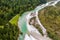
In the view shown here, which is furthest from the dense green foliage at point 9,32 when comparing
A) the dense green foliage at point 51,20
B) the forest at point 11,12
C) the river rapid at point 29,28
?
the dense green foliage at point 51,20

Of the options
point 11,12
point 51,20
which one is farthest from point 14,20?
point 51,20

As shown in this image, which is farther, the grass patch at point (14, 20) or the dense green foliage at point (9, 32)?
the grass patch at point (14, 20)

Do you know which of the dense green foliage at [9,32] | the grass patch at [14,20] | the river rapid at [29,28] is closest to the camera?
the dense green foliage at [9,32]

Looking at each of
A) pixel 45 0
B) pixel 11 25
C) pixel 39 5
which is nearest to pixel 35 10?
pixel 39 5

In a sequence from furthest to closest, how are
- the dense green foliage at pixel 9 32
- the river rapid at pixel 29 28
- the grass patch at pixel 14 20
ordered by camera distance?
the grass patch at pixel 14 20
the river rapid at pixel 29 28
the dense green foliage at pixel 9 32

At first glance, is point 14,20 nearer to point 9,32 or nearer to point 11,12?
point 11,12

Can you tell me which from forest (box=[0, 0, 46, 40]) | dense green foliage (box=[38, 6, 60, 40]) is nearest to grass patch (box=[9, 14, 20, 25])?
forest (box=[0, 0, 46, 40])

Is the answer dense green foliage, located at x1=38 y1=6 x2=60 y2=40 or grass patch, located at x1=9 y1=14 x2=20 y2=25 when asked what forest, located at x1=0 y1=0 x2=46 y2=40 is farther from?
dense green foliage, located at x1=38 y1=6 x2=60 y2=40

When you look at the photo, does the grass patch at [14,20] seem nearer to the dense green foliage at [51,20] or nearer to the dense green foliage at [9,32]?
the dense green foliage at [9,32]

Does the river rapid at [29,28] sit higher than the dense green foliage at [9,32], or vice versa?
the river rapid at [29,28]
